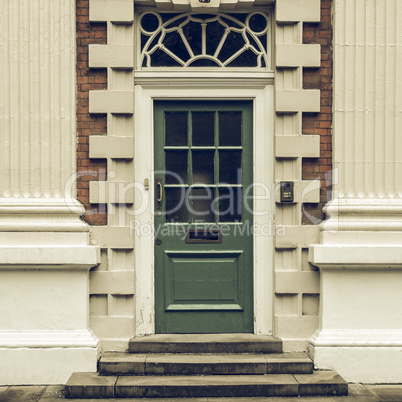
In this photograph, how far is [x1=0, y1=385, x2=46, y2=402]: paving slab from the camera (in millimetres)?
4953

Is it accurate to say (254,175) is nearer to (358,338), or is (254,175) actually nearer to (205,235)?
(205,235)

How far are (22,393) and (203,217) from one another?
99.7 inches

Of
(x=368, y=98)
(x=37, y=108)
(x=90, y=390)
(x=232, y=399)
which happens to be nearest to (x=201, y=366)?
(x=232, y=399)

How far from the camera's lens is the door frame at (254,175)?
5750 mm

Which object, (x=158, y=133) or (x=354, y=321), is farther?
(x=158, y=133)

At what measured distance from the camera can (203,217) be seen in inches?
231

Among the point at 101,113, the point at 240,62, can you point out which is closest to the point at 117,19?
the point at 101,113

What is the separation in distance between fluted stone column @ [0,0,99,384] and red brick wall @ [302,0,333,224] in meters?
2.38

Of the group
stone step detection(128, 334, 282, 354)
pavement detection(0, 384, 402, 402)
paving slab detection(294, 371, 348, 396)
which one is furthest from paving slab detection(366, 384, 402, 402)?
stone step detection(128, 334, 282, 354)

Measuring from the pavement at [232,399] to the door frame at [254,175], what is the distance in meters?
0.95

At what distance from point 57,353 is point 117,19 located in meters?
3.48

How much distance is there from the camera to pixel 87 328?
543cm

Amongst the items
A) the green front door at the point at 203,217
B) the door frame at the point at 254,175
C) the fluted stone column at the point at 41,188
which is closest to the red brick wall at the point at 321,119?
the door frame at the point at 254,175

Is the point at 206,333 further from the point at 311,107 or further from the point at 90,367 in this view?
Answer: the point at 311,107
